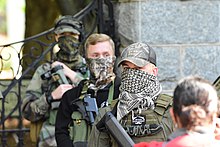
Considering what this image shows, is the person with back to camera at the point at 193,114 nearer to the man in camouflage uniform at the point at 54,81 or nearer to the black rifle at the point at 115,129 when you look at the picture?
the black rifle at the point at 115,129


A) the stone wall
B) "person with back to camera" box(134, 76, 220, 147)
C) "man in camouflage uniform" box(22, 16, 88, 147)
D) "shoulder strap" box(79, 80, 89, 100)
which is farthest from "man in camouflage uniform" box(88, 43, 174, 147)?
the stone wall

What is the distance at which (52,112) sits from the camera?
7250 mm

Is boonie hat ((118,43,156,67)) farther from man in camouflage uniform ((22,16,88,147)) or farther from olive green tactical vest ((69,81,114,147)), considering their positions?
man in camouflage uniform ((22,16,88,147))

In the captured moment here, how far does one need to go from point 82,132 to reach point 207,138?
2391 mm

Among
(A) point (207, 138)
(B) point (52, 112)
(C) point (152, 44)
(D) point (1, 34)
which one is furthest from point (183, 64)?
(D) point (1, 34)

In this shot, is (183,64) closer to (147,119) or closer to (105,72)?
(105,72)

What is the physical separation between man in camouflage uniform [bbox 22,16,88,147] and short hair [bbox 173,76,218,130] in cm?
306

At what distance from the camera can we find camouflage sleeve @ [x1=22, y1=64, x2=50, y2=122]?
23.6 ft

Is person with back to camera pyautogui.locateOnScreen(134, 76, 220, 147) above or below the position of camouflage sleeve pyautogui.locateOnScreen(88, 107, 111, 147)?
above

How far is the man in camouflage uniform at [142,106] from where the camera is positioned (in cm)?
529

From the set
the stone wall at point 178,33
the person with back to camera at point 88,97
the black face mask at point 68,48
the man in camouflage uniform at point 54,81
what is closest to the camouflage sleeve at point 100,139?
the person with back to camera at point 88,97

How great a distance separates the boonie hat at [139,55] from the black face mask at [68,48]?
180 cm

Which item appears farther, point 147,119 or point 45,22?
point 45,22

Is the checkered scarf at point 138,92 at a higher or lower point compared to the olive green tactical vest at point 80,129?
higher
